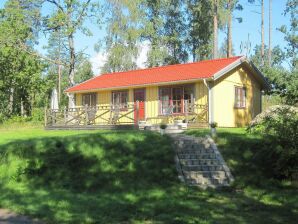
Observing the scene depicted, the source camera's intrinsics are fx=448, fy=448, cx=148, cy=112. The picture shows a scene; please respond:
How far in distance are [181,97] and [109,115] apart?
439cm

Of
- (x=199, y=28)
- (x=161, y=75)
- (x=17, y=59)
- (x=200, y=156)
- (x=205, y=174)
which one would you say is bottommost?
(x=205, y=174)

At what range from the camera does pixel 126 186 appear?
11711 mm

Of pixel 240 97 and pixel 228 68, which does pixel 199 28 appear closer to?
pixel 240 97

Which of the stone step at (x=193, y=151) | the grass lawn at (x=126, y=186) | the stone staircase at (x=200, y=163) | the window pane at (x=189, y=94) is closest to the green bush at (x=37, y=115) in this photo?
the window pane at (x=189, y=94)

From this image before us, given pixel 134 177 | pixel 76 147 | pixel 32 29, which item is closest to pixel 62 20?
pixel 32 29

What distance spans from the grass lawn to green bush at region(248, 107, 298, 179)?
1.25ft

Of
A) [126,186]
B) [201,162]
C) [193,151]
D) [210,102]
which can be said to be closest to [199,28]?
[210,102]

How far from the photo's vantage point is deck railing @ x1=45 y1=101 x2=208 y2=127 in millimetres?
23672

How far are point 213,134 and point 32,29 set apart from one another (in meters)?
26.5

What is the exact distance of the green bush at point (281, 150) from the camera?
12.3 meters

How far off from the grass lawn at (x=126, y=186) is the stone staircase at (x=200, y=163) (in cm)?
29

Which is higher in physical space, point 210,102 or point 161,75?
point 161,75

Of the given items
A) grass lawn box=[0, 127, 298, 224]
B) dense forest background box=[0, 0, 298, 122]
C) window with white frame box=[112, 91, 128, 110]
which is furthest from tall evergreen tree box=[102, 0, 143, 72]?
grass lawn box=[0, 127, 298, 224]

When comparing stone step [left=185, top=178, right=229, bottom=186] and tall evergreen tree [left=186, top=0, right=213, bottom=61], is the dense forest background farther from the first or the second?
stone step [left=185, top=178, right=229, bottom=186]
